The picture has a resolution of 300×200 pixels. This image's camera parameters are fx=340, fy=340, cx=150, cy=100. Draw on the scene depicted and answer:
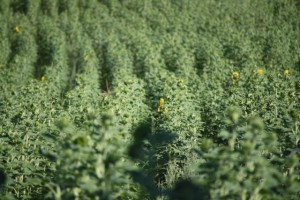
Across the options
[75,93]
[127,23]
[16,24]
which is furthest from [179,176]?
[16,24]

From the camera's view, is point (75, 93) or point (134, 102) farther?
point (75, 93)

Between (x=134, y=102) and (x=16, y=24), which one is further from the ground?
(x=16, y=24)

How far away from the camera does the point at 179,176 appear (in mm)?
4598

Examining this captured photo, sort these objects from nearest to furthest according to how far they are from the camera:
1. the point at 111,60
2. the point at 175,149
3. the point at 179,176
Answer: the point at 179,176 → the point at 175,149 → the point at 111,60

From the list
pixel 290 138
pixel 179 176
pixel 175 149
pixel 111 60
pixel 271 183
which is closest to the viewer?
pixel 271 183

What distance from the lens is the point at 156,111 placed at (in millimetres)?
6574

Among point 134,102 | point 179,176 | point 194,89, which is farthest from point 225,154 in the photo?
point 194,89

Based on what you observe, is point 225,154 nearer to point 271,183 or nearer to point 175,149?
point 271,183

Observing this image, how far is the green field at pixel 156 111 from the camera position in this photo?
2471 mm

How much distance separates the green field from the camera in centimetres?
247

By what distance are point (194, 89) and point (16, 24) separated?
15267 mm

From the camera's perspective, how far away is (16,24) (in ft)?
64.4

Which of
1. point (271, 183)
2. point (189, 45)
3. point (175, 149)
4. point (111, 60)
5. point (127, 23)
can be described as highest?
point (127, 23)

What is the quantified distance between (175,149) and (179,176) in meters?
0.49
